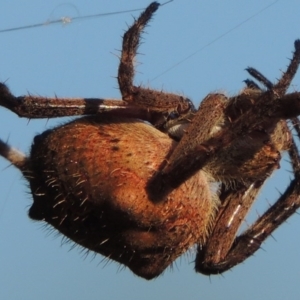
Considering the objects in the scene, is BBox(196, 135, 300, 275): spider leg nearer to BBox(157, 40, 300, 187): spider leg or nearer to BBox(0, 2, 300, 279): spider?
BBox(0, 2, 300, 279): spider

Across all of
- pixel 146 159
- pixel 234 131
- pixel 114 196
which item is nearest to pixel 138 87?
pixel 146 159

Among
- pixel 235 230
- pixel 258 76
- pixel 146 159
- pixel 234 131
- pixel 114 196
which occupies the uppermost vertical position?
pixel 258 76

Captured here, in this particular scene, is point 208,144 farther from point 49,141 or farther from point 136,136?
point 49,141

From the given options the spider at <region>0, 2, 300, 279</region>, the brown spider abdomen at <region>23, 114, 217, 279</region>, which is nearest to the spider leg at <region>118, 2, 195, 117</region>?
the spider at <region>0, 2, 300, 279</region>

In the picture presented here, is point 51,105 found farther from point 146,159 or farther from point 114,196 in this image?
point 114,196

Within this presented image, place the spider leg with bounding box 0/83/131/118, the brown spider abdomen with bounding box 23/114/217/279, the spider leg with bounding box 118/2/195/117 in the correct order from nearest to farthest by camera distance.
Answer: the brown spider abdomen with bounding box 23/114/217/279
the spider leg with bounding box 0/83/131/118
the spider leg with bounding box 118/2/195/117

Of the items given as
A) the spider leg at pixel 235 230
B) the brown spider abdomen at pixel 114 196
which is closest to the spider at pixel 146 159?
the brown spider abdomen at pixel 114 196
